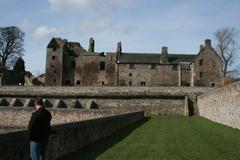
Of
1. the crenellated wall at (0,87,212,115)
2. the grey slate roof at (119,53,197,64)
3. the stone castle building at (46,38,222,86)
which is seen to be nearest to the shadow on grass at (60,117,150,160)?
the crenellated wall at (0,87,212,115)

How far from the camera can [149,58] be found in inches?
2635

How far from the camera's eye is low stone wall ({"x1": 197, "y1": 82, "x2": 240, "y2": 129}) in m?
23.3

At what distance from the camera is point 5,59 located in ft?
232

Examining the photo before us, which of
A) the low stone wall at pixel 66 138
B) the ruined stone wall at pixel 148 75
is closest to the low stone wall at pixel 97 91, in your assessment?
the ruined stone wall at pixel 148 75

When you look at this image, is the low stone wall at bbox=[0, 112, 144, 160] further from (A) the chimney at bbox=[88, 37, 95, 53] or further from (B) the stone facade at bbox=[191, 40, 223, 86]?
(A) the chimney at bbox=[88, 37, 95, 53]

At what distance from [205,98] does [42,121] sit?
103ft

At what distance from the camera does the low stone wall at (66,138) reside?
29.0 feet

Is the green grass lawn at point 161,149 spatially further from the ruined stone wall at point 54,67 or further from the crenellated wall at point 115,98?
the ruined stone wall at point 54,67

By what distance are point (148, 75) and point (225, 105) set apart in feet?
127

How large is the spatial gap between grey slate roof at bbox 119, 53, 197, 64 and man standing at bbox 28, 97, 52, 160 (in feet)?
186

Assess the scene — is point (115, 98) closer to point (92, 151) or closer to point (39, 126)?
point (92, 151)

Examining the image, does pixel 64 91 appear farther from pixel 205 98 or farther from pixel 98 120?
pixel 98 120

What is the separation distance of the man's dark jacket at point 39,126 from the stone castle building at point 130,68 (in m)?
55.5

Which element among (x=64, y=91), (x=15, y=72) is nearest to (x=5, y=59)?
(x=15, y=72)
